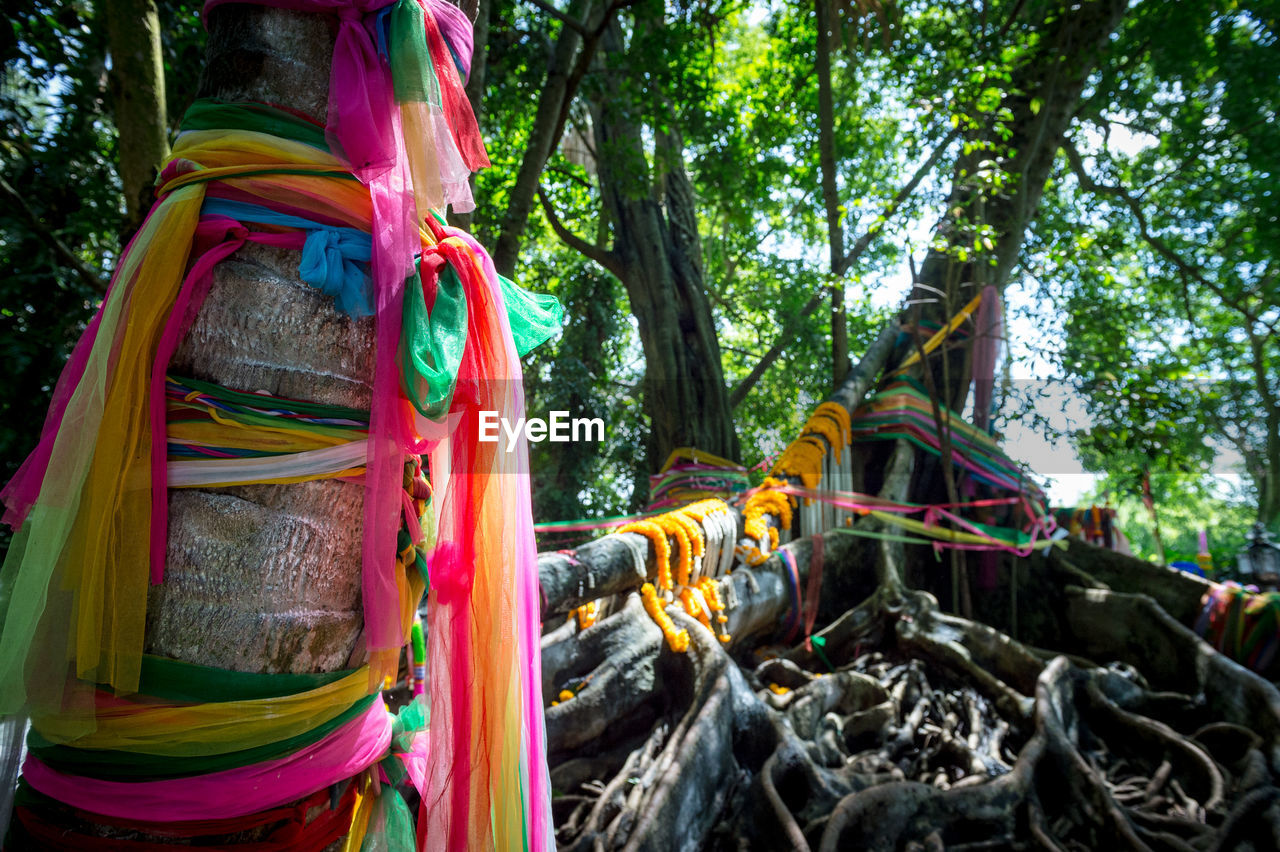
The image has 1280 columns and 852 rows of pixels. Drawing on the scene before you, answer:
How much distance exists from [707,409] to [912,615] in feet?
7.69

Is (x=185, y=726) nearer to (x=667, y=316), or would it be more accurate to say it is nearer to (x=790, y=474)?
(x=790, y=474)

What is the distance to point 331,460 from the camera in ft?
4.50

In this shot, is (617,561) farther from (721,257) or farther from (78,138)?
(721,257)

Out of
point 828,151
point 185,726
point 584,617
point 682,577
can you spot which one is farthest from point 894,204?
point 185,726

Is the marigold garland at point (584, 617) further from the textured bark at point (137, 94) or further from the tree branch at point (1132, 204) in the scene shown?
the tree branch at point (1132, 204)

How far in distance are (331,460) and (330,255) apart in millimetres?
377

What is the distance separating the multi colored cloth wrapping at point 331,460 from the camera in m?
1.21

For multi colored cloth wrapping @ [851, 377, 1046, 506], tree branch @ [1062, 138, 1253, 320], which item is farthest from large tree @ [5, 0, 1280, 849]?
Result: tree branch @ [1062, 138, 1253, 320]

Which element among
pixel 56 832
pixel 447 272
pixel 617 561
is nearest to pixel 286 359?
pixel 447 272

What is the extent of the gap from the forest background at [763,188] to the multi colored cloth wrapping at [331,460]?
7.18 feet

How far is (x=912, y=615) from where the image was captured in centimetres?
521

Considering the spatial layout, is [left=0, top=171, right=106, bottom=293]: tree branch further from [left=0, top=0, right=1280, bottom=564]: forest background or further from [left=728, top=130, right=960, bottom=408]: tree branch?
[left=728, top=130, right=960, bottom=408]: tree branch

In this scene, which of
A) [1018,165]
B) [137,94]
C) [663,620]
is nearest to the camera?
[137,94]

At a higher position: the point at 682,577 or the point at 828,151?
the point at 828,151
